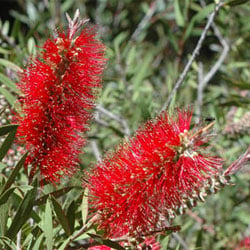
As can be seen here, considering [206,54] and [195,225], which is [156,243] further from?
[206,54]

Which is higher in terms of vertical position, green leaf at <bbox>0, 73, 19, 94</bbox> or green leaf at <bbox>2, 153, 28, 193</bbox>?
green leaf at <bbox>0, 73, 19, 94</bbox>

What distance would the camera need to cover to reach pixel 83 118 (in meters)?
1.18

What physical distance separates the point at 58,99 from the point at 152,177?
0.97 ft

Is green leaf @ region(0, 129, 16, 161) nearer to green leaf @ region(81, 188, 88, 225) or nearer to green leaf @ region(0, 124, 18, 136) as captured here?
green leaf @ region(0, 124, 18, 136)

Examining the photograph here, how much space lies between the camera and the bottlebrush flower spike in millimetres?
1151


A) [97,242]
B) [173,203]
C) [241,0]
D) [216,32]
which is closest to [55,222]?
[97,242]

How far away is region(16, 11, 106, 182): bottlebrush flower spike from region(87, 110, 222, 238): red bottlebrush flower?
0.12 metres

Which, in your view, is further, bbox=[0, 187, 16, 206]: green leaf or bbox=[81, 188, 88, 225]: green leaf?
bbox=[81, 188, 88, 225]: green leaf

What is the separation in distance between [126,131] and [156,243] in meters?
0.87

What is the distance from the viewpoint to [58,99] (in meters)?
1.15

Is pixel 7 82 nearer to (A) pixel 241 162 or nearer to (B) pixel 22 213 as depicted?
Answer: (B) pixel 22 213

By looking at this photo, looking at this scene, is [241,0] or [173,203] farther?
[241,0]

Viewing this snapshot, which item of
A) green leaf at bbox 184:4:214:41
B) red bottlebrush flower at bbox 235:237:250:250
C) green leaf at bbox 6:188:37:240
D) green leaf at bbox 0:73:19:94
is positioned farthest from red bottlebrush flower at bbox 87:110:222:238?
red bottlebrush flower at bbox 235:237:250:250

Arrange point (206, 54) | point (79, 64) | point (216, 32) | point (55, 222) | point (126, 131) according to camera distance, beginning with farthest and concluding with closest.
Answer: point (206, 54) → point (216, 32) → point (126, 131) → point (55, 222) → point (79, 64)
